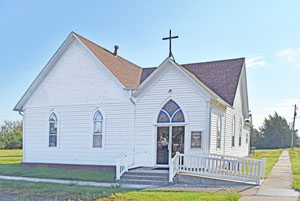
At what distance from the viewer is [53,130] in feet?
61.5

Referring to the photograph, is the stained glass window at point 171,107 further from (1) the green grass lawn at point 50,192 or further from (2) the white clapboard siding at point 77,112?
(1) the green grass lawn at point 50,192

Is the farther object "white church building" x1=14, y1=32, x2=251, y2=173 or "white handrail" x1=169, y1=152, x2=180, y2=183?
"white church building" x1=14, y1=32, x2=251, y2=173

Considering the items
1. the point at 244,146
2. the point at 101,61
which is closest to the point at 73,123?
the point at 101,61

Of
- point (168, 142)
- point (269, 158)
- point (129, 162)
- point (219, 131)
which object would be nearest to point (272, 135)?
point (269, 158)

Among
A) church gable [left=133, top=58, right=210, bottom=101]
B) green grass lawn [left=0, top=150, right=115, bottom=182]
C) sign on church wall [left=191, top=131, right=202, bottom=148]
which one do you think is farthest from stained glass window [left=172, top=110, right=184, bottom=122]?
green grass lawn [left=0, top=150, right=115, bottom=182]

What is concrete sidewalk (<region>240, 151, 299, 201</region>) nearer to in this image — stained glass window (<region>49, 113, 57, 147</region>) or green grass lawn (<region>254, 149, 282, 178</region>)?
green grass lawn (<region>254, 149, 282, 178</region>)

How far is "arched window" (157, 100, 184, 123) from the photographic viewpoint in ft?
50.1

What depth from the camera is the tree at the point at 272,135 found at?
61.2 metres

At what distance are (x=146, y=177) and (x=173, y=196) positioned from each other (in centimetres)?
354

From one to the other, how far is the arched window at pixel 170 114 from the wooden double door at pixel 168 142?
14.2 inches

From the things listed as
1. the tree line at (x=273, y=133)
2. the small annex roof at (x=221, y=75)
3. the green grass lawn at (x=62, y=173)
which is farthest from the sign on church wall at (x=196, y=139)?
the tree line at (x=273, y=133)

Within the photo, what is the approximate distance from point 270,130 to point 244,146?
40767 mm

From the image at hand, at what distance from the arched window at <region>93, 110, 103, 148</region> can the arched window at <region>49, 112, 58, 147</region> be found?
277 centimetres

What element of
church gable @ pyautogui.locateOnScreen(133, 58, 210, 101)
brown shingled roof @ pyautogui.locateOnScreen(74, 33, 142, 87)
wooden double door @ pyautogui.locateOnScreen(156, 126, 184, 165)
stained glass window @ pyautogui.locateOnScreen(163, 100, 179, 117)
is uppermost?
brown shingled roof @ pyautogui.locateOnScreen(74, 33, 142, 87)
